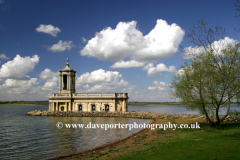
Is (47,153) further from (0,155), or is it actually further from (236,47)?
(236,47)

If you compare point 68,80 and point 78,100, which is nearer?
point 78,100

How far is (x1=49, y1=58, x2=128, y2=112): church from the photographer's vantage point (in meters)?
49.2

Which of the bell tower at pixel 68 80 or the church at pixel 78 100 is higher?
the bell tower at pixel 68 80

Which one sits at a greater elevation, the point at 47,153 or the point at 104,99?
the point at 104,99

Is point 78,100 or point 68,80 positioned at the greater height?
point 68,80

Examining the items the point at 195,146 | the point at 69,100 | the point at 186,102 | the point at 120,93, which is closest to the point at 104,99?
the point at 120,93

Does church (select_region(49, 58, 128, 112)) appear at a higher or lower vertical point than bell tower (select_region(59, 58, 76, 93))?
lower

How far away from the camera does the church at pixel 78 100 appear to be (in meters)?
49.2

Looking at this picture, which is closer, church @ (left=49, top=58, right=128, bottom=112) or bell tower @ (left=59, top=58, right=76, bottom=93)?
church @ (left=49, top=58, right=128, bottom=112)

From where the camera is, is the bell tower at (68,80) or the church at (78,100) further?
the bell tower at (68,80)

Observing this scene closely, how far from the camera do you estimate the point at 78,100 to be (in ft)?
169

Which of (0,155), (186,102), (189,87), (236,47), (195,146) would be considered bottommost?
(0,155)

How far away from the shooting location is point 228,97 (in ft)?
63.3

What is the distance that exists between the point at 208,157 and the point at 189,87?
12443mm
